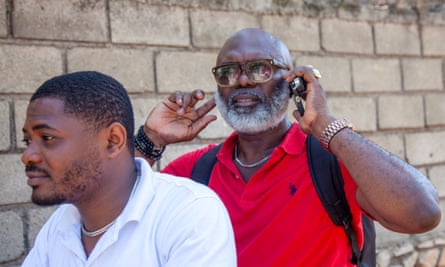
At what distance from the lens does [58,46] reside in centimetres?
374

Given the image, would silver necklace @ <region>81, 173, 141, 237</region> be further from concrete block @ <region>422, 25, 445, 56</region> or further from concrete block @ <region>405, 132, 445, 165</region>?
concrete block @ <region>422, 25, 445, 56</region>

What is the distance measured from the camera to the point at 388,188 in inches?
82.3

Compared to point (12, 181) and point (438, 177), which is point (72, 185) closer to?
point (12, 181)

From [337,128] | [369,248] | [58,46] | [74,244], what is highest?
[58,46]

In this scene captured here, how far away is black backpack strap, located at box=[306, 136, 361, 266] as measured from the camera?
228cm

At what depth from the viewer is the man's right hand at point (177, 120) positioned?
114 inches

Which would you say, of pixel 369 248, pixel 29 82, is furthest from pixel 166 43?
pixel 369 248

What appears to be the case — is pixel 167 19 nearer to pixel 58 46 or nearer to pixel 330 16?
pixel 58 46

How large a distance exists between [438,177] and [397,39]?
134 centimetres

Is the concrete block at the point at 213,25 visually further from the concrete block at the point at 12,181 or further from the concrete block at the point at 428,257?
the concrete block at the point at 428,257

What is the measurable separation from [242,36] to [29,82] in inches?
58.2

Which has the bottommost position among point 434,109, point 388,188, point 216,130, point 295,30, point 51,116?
point 434,109

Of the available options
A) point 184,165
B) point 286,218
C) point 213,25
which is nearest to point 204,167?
point 184,165

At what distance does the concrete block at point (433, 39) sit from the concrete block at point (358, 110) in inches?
35.3
